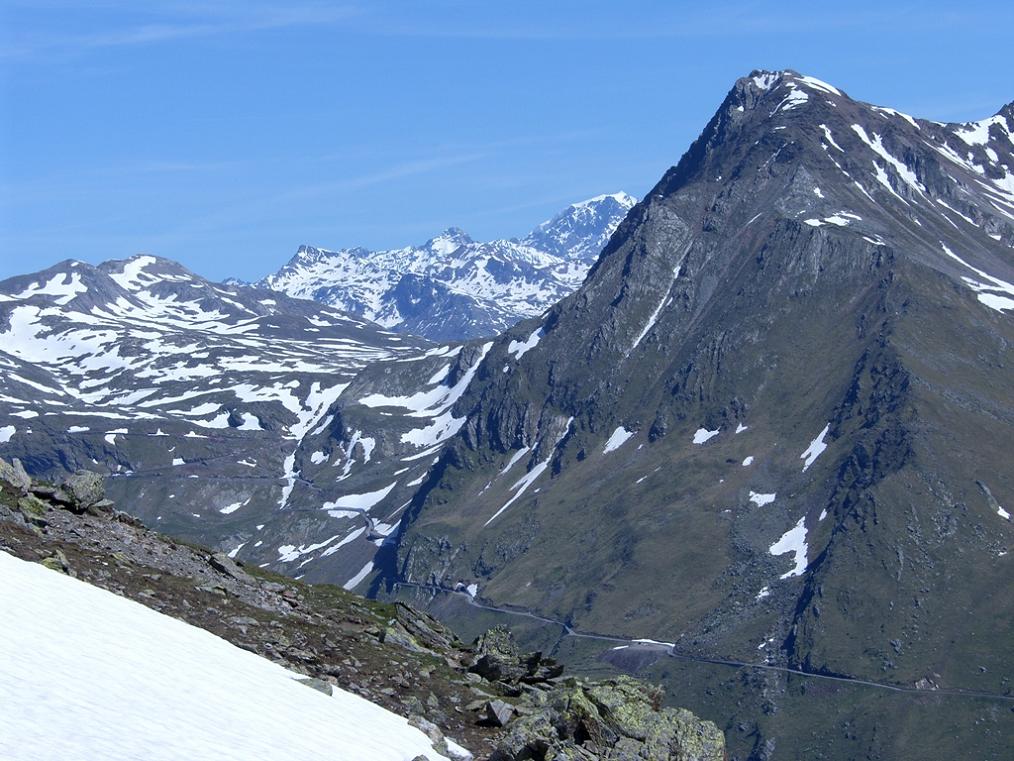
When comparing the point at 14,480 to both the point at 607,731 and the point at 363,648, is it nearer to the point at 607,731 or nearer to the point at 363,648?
the point at 363,648

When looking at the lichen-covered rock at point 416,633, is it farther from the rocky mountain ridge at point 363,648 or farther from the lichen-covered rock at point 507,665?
the lichen-covered rock at point 507,665

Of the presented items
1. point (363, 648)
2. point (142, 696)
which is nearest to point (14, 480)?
point (363, 648)

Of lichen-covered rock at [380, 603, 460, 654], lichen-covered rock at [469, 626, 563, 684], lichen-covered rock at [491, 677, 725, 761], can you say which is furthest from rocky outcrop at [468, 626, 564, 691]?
lichen-covered rock at [491, 677, 725, 761]

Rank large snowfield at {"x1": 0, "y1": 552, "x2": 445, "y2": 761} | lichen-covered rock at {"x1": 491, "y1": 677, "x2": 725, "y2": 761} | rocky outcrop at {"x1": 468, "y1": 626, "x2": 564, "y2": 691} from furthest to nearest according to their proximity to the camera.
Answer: rocky outcrop at {"x1": 468, "y1": 626, "x2": 564, "y2": 691}
lichen-covered rock at {"x1": 491, "y1": 677, "x2": 725, "y2": 761}
large snowfield at {"x1": 0, "y1": 552, "x2": 445, "y2": 761}

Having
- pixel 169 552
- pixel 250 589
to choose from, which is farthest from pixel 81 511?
pixel 250 589

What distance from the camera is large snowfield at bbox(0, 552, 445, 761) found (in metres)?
41.9

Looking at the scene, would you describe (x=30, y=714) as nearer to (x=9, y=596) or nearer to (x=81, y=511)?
(x=9, y=596)

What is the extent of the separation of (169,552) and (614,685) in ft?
73.2

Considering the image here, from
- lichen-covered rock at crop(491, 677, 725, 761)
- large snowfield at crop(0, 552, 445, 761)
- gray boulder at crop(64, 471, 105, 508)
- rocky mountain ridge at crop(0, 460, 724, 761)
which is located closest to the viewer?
large snowfield at crop(0, 552, 445, 761)

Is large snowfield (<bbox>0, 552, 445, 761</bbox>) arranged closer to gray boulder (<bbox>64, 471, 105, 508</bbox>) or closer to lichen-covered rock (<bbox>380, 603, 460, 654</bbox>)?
lichen-covered rock (<bbox>380, 603, 460, 654</bbox>)

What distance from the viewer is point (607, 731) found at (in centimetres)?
5112

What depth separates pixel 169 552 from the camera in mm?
65688

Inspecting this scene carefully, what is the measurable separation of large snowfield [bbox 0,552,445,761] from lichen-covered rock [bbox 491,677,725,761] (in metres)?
3.89

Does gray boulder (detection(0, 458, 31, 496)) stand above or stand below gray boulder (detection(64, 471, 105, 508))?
below
